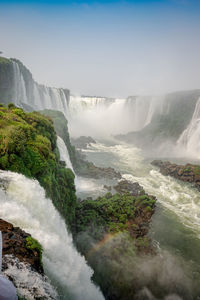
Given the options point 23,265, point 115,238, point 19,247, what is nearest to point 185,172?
point 115,238

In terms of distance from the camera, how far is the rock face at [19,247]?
4161 millimetres

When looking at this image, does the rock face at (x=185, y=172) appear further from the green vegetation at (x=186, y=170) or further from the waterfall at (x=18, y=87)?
the waterfall at (x=18, y=87)

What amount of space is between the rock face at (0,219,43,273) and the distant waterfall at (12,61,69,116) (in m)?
34.8

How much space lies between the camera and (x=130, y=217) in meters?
13.1

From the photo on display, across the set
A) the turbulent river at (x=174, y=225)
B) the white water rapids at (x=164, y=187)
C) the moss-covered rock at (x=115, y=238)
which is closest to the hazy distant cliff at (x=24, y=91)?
the white water rapids at (x=164, y=187)

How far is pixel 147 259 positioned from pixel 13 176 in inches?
335

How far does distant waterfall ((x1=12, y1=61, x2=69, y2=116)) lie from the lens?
37219 millimetres

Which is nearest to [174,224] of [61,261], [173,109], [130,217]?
[130,217]

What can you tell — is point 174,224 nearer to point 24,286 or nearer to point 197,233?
point 197,233

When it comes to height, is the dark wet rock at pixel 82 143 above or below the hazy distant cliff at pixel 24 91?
below

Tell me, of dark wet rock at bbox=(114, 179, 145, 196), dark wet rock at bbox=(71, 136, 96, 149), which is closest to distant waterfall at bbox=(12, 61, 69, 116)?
dark wet rock at bbox=(71, 136, 96, 149)

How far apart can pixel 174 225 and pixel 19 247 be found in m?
12.8

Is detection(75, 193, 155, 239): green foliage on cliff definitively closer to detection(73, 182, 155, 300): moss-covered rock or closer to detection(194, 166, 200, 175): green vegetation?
detection(73, 182, 155, 300): moss-covered rock

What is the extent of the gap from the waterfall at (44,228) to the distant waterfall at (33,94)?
32.8 m
